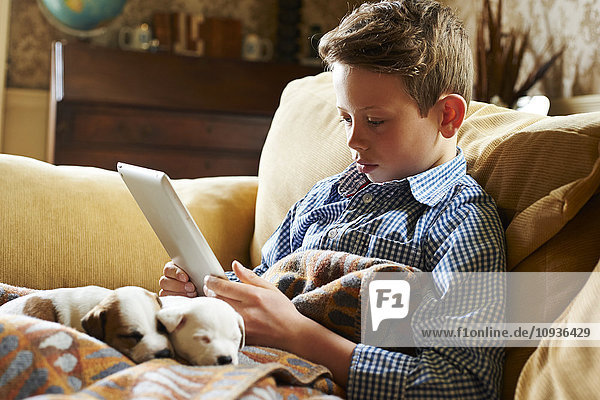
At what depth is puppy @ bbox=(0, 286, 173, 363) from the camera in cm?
74

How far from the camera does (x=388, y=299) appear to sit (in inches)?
33.7

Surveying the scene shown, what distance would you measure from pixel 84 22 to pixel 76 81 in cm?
51

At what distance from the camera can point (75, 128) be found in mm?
3141

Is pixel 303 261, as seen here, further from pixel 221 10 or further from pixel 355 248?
pixel 221 10

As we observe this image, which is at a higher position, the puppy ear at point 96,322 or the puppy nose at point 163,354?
the puppy ear at point 96,322

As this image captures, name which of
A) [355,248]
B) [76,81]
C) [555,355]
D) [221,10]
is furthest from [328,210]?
[221,10]

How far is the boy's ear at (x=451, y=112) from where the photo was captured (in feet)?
3.55

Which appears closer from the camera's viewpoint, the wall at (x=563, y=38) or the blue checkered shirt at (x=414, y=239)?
the blue checkered shirt at (x=414, y=239)

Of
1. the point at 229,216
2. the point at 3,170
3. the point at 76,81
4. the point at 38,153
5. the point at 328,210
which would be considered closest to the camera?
the point at 328,210

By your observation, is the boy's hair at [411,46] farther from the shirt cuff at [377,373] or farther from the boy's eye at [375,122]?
the shirt cuff at [377,373]

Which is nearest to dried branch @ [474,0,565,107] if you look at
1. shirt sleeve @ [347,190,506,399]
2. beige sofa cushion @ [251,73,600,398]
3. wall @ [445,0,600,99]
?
wall @ [445,0,600,99]

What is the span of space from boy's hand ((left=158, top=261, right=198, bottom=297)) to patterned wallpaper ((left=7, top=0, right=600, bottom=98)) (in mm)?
1617

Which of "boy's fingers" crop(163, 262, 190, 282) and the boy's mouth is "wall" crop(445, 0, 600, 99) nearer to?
the boy's mouth

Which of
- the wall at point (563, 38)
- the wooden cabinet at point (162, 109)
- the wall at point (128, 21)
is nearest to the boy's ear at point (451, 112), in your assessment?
the wall at point (563, 38)
